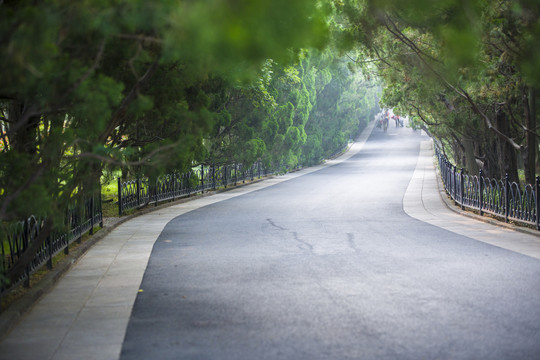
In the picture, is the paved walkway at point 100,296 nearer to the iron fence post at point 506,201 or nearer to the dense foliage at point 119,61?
the iron fence post at point 506,201

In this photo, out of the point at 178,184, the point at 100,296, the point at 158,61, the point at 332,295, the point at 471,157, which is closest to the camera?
the point at 158,61

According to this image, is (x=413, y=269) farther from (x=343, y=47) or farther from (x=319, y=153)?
(x=319, y=153)

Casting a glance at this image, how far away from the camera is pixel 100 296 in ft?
28.0

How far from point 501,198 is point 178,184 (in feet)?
41.5

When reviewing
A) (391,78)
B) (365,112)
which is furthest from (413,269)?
(365,112)

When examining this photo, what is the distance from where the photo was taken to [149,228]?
16.2 metres

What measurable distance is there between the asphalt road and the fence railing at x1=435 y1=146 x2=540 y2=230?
6.78 ft

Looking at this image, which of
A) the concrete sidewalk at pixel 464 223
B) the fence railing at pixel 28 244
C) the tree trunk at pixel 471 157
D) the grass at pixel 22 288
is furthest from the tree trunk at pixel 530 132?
the grass at pixel 22 288

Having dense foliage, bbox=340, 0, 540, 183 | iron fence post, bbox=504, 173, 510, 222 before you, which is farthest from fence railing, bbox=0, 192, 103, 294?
iron fence post, bbox=504, 173, 510, 222

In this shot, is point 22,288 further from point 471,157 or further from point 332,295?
point 471,157

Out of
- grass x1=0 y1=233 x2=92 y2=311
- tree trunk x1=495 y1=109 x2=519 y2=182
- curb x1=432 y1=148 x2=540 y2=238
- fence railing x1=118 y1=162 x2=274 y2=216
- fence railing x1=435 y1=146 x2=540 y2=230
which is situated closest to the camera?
grass x1=0 y1=233 x2=92 y2=311

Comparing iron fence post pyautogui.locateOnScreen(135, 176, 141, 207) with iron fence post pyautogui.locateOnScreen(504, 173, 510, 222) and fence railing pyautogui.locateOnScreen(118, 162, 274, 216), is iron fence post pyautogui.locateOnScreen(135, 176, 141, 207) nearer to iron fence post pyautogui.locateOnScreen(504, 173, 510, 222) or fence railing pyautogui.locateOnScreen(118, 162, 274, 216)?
fence railing pyautogui.locateOnScreen(118, 162, 274, 216)

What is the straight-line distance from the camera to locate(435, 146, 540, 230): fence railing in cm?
1464

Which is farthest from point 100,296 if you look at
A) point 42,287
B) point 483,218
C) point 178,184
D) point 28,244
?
point 178,184
